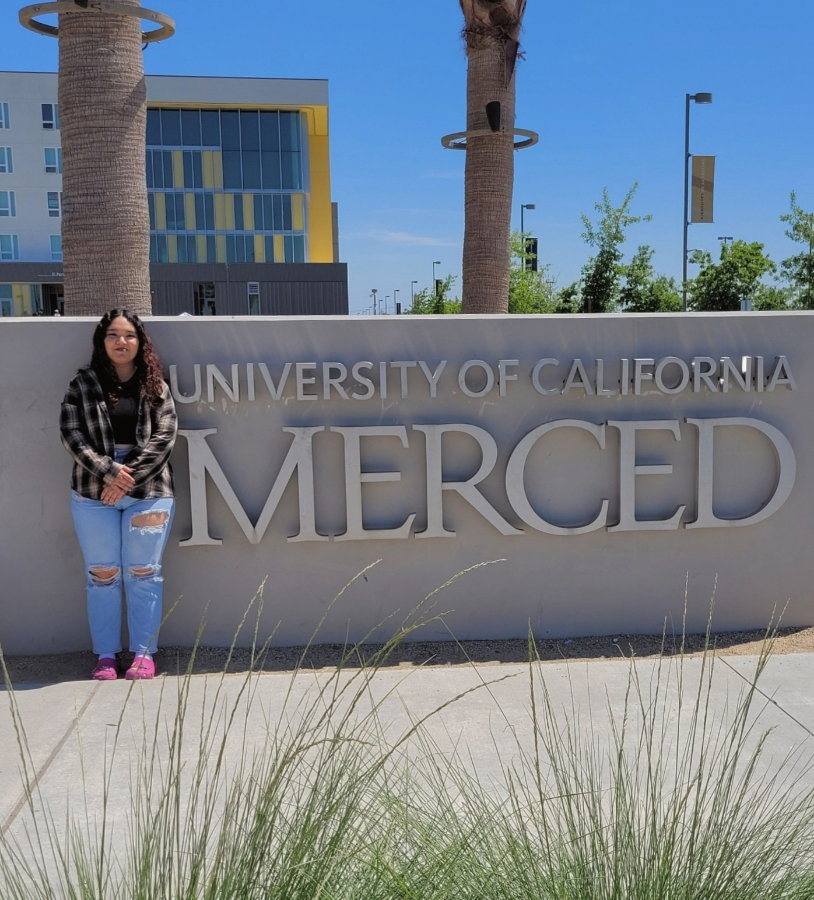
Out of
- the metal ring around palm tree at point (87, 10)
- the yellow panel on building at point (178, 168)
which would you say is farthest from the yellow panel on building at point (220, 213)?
the metal ring around palm tree at point (87, 10)

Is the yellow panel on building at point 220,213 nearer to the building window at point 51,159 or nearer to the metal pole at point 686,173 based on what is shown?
the building window at point 51,159

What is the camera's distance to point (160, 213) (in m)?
60.5

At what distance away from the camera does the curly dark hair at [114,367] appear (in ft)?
17.7

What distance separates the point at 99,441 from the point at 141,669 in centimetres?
125

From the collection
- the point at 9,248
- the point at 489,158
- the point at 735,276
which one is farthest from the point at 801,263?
the point at 9,248

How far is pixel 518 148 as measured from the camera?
34.2ft

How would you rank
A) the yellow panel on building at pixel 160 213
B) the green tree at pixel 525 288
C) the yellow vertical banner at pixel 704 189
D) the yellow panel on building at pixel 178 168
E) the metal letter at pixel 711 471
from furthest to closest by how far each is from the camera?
the yellow panel on building at pixel 160 213 < the yellow panel on building at pixel 178 168 < the green tree at pixel 525 288 < the yellow vertical banner at pixel 704 189 < the metal letter at pixel 711 471

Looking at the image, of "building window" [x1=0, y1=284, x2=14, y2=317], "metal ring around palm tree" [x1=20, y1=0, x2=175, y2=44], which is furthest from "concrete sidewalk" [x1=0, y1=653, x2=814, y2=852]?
"building window" [x1=0, y1=284, x2=14, y2=317]

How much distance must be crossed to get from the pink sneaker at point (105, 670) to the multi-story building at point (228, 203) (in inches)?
1820

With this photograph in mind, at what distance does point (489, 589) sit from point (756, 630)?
1.78m

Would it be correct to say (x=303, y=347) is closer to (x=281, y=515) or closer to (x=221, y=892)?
(x=281, y=515)

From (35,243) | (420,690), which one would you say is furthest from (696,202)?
(35,243)

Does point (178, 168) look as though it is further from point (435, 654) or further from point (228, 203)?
point (435, 654)

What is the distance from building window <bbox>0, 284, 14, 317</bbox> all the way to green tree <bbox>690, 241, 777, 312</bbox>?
43794mm
